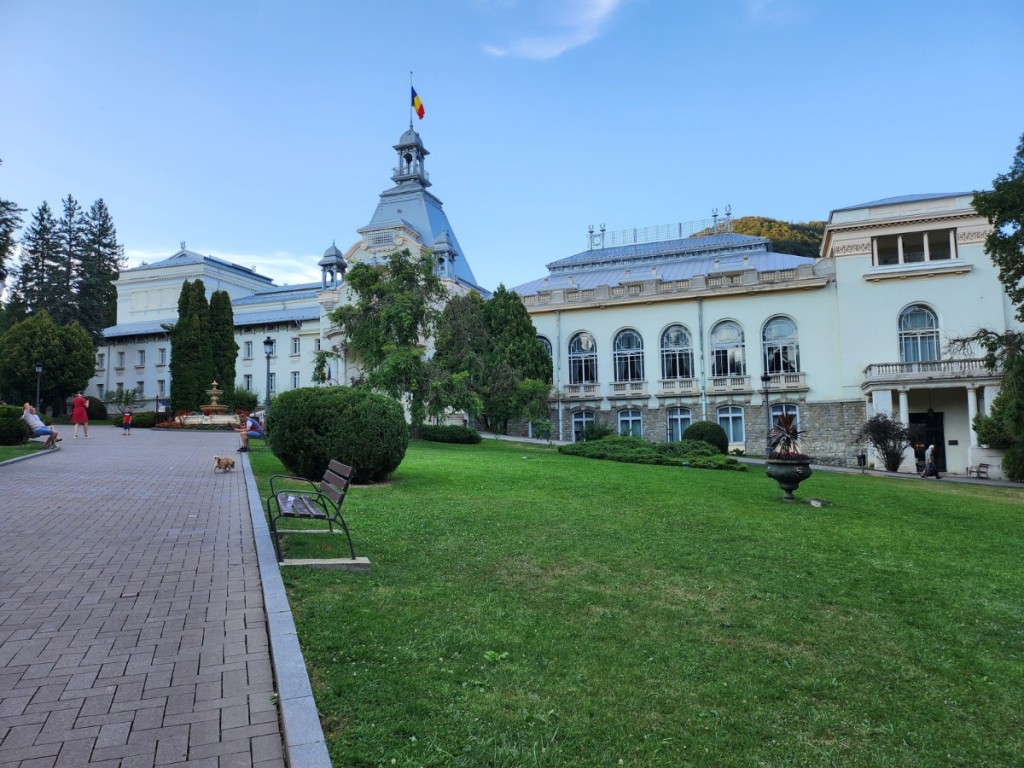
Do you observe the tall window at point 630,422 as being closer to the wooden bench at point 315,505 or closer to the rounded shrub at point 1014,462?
the rounded shrub at point 1014,462

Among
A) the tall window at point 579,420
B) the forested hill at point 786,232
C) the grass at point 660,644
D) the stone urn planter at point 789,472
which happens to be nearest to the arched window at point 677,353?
the tall window at point 579,420

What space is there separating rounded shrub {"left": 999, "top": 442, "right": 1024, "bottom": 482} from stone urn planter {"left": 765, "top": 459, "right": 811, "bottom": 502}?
21.1 meters

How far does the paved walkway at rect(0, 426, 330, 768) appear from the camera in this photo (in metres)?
3.28

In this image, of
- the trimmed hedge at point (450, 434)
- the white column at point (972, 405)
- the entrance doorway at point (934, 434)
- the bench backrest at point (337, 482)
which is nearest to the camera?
the bench backrest at point (337, 482)

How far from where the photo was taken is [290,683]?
3.76m

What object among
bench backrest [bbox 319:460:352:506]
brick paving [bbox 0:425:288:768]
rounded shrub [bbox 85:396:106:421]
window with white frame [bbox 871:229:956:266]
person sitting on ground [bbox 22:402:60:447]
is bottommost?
brick paving [bbox 0:425:288:768]

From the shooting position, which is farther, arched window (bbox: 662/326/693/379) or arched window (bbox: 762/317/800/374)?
arched window (bbox: 662/326/693/379)

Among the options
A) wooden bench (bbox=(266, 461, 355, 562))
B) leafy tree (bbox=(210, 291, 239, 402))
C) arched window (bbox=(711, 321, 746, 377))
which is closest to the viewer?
wooden bench (bbox=(266, 461, 355, 562))

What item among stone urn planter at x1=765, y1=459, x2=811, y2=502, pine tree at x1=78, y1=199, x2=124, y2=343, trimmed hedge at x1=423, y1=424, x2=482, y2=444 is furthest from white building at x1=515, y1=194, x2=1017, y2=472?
pine tree at x1=78, y1=199, x2=124, y2=343

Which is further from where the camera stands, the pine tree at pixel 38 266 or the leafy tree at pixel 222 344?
the pine tree at pixel 38 266

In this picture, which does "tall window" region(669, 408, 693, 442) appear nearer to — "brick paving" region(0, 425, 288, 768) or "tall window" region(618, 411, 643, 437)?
"tall window" region(618, 411, 643, 437)

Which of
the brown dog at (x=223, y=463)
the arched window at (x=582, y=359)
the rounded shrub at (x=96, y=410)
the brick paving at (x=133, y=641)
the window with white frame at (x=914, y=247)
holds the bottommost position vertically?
the brick paving at (x=133, y=641)

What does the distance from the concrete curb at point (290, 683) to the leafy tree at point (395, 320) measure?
861 inches

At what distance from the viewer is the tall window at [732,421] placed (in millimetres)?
39656
